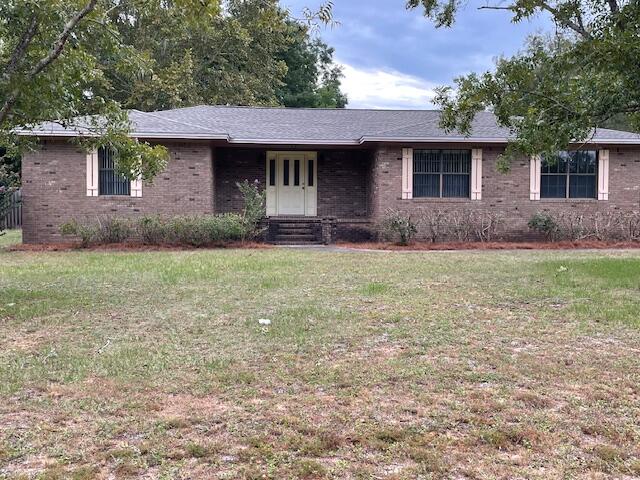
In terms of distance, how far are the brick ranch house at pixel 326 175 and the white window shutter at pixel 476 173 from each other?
28 millimetres

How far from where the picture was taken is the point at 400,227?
14734mm

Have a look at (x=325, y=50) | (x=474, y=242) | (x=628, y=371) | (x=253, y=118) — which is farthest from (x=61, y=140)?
(x=325, y=50)

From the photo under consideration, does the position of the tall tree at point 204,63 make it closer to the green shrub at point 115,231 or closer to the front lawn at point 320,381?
the green shrub at point 115,231

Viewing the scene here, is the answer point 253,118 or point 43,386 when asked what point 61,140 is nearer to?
point 253,118

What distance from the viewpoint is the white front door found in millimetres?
17484

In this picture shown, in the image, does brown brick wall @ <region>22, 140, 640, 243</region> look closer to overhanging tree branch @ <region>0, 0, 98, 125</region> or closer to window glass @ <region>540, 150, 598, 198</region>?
window glass @ <region>540, 150, 598, 198</region>

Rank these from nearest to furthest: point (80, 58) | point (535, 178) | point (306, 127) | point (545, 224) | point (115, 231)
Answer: point (80, 58) < point (115, 231) < point (545, 224) < point (535, 178) < point (306, 127)

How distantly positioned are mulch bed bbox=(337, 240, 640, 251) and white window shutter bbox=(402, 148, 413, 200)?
1.57 meters

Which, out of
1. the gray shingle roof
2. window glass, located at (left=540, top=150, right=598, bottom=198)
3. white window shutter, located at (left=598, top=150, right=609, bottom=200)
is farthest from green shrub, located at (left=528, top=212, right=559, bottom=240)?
the gray shingle roof

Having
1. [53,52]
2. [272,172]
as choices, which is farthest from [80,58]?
[272,172]

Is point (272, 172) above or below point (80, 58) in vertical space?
below

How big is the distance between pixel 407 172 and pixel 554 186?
14.4ft

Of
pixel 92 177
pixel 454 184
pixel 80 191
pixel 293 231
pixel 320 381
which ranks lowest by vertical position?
pixel 320 381

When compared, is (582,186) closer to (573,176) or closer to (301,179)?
(573,176)
